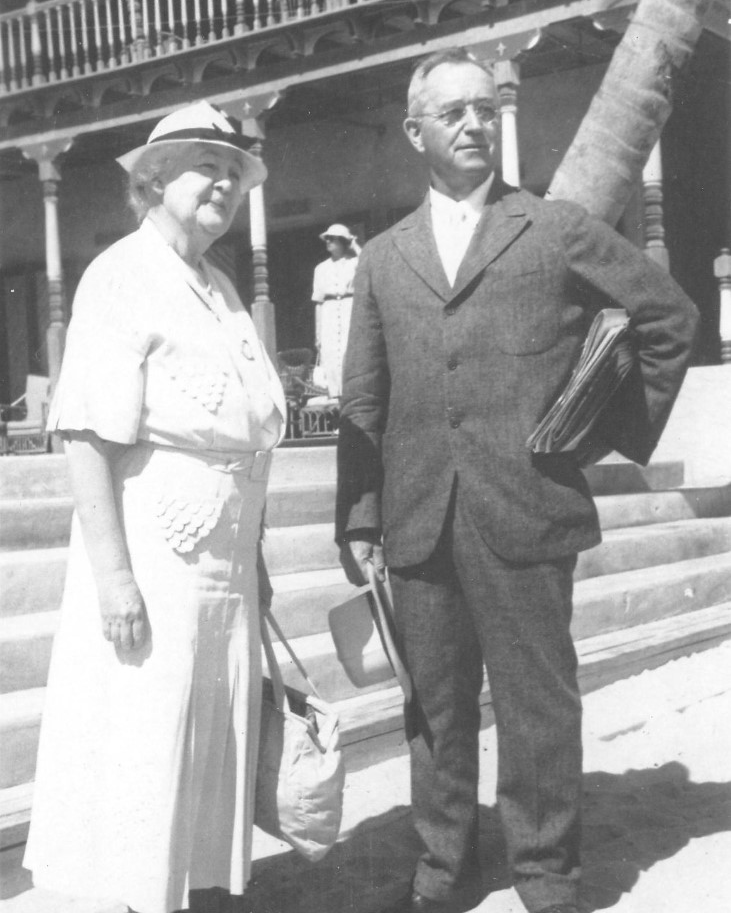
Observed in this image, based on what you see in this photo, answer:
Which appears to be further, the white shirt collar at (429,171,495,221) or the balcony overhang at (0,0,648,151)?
the balcony overhang at (0,0,648,151)

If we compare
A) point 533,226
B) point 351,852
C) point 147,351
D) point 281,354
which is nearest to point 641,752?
point 351,852

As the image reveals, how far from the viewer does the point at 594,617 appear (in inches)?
228

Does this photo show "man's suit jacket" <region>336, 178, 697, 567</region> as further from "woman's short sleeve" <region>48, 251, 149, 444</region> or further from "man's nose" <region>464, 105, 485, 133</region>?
"woman's short sleeve" <region>48, 251, 149, 444</region>

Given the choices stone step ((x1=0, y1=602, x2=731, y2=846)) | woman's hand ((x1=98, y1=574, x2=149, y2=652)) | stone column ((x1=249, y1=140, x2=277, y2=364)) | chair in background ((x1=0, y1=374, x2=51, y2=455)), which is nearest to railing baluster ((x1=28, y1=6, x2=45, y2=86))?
stone column ((x1=249, y1=140, x2=277, y2=364))

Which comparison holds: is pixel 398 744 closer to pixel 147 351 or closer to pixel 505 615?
pixel 505 615

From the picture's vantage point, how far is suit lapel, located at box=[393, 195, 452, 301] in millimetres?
2799

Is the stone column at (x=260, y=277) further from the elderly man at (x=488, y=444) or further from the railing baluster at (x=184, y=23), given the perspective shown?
the elderly man at (x=488, y=444)

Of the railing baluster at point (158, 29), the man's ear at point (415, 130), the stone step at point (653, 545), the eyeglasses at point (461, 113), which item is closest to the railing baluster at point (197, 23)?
the railing baluster at point (158, 29)

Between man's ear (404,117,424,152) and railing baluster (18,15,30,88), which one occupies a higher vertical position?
railing baluster (18,15,30,88)

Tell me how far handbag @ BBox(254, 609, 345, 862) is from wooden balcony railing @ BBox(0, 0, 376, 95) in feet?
28.4

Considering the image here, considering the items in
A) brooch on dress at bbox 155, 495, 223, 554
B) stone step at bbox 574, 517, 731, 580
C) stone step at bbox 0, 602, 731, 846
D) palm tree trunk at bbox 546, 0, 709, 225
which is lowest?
stone step at bbox 0, 602, 731, 846

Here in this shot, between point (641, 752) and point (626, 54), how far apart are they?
2.50 meters

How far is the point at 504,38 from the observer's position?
9.55 metres

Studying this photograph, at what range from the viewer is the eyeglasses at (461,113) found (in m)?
2.70
